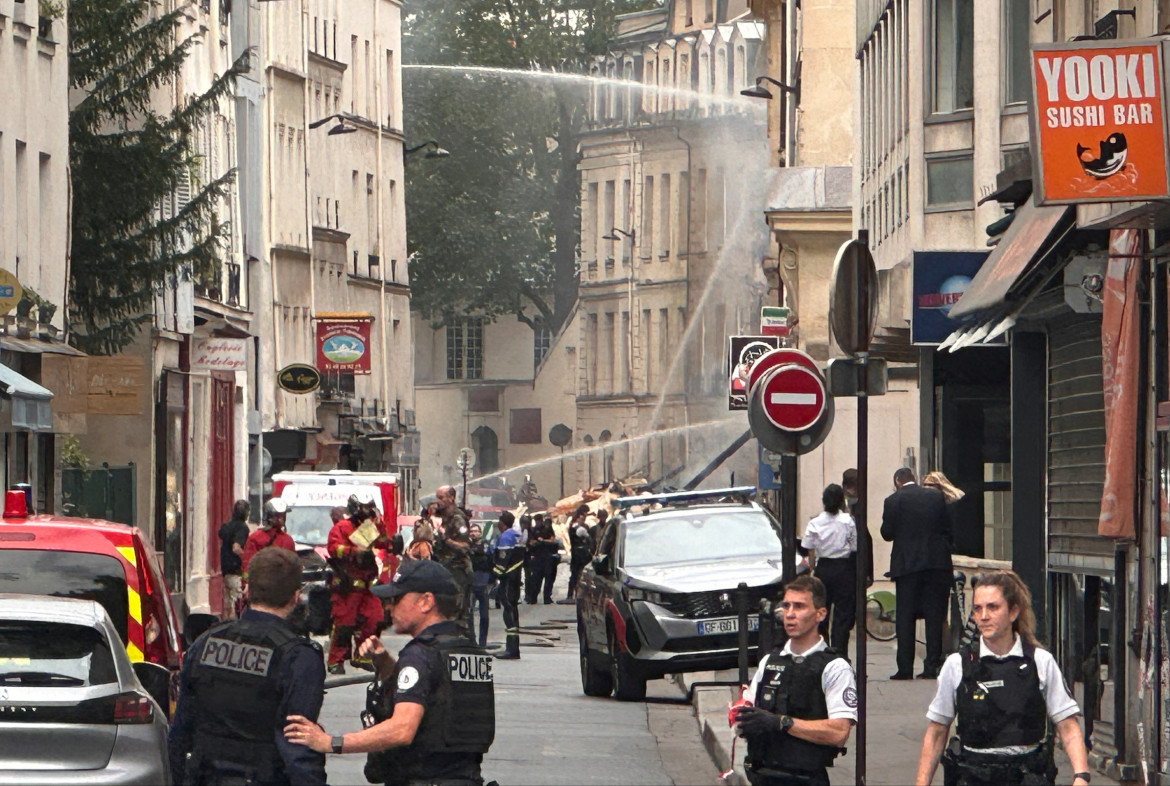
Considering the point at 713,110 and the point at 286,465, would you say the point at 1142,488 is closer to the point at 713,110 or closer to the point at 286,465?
the point at 286,465

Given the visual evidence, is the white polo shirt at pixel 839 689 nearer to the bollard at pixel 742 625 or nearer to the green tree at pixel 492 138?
the bollard at pixel 742 625

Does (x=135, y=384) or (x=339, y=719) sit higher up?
(x=135, y=384)

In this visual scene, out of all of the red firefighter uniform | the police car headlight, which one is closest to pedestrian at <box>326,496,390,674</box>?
the red firefighter uniform

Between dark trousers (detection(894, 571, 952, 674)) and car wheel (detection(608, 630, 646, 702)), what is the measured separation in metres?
2.59

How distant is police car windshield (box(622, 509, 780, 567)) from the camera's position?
25.0 m

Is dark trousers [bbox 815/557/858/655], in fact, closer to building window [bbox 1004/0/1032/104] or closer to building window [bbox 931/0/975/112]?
building window [bbox 1004/0/1032/104]

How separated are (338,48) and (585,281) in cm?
3424

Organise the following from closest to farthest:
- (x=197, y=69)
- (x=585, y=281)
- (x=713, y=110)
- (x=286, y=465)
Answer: (x=197, y=69)
(x=286, y=465)
(x=713, y=110)
(x=585, y=281)

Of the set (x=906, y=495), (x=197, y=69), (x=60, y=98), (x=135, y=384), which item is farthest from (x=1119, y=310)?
(x=197, y=69)

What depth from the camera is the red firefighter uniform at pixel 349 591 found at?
1049 inches

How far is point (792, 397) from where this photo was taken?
18422 millimetres

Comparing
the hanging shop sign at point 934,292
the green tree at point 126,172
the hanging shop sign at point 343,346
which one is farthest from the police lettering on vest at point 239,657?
the hanging shop sign at point 343,346

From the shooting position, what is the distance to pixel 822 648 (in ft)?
33.0

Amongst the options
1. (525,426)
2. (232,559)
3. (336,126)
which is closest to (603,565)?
(232,559)
